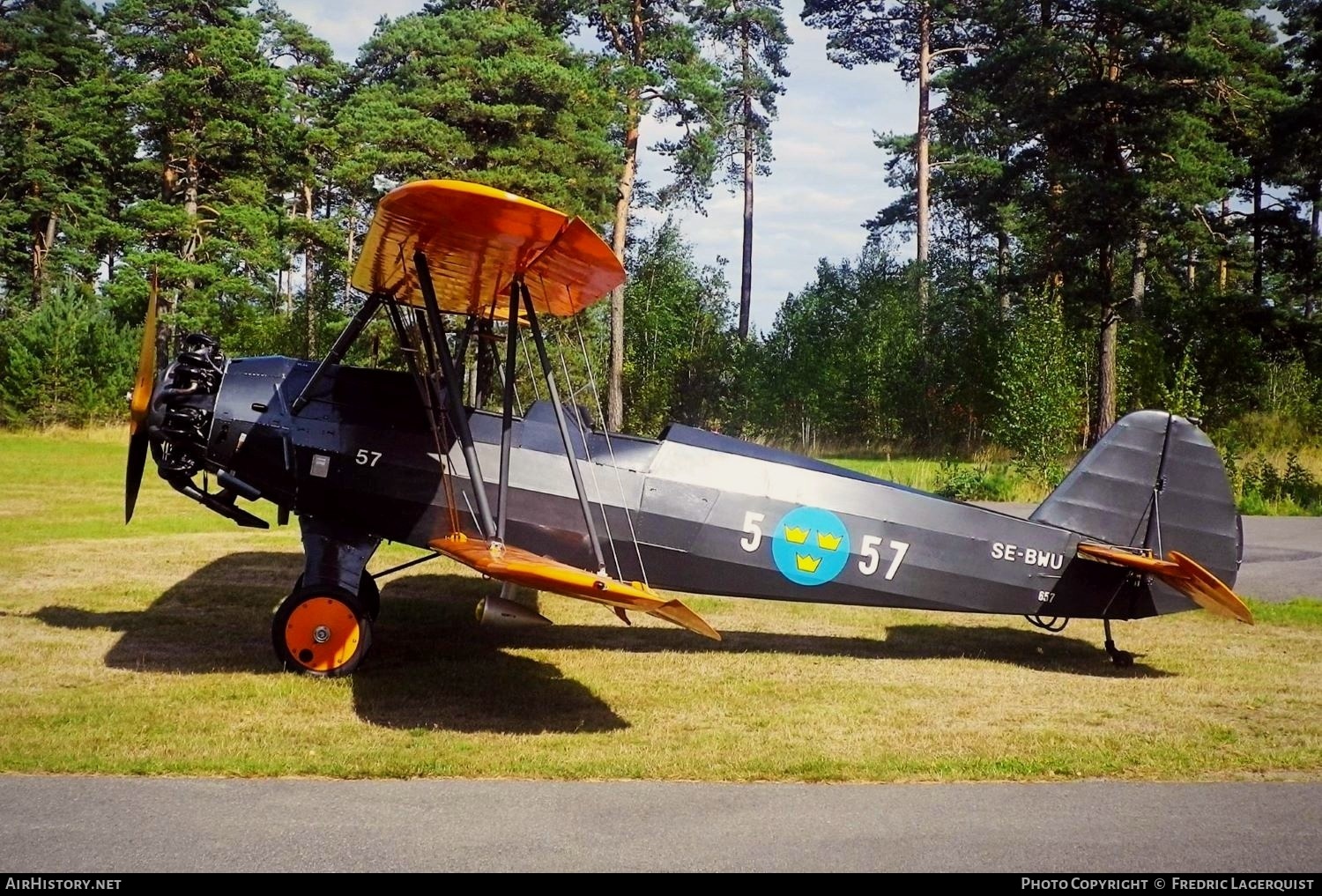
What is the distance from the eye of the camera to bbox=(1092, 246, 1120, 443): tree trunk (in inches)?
911

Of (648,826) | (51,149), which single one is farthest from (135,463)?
(51,149)

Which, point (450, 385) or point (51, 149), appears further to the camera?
point (51, 149)

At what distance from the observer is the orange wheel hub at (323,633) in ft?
22.6

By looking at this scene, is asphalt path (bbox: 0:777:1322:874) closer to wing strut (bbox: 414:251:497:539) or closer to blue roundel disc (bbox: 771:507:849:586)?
wing strut (bbox: 414:251:497:539)

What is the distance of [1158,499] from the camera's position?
25.9ft

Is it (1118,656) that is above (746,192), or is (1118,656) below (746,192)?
below

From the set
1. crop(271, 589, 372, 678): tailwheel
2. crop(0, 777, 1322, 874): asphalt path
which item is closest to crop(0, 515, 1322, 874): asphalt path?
crop(0, 777, 1322, 874): asphalt path

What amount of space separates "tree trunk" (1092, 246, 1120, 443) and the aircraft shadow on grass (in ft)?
50.3

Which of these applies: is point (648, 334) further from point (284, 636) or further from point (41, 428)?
point (284, 636)

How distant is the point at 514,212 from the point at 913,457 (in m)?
25.5

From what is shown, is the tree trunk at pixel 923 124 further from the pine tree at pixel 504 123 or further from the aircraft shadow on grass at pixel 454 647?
the aircraft shadow on grass at pixel 454 647

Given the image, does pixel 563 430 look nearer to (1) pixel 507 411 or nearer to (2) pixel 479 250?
(1) pixel 507 411

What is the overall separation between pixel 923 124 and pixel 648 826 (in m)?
32.4

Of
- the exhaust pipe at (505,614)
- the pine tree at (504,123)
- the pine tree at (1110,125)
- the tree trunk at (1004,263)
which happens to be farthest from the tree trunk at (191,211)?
the exhaust pipe at (505,614)
